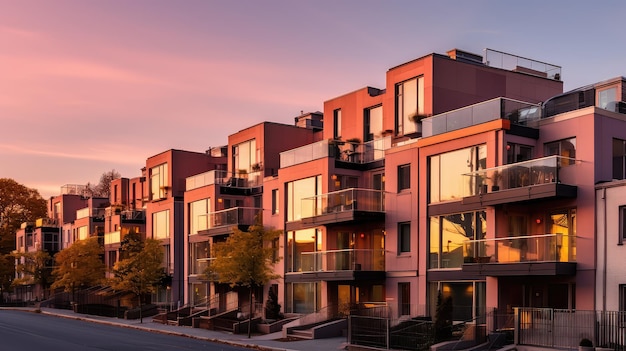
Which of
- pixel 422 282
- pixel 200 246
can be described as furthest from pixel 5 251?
pixel 422 282

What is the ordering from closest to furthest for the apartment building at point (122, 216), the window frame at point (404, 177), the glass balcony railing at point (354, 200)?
the window frame at point (404, 177), the glass balcony railing at point (354, 200), the apartment building at point (122, 216)

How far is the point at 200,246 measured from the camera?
5672 centimetres

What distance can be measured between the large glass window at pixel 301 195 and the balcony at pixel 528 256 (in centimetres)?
1306

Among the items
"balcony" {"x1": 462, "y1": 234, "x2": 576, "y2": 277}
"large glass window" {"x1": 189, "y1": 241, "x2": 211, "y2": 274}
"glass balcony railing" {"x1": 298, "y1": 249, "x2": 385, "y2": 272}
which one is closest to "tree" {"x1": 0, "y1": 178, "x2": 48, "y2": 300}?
"large glass window" {"x1": 189, "y1": 241, "x2": 211, "y2": 274}

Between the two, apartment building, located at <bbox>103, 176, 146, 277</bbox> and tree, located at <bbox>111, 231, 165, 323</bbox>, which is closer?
tree, located at <bbox>111, 231, 165, 323</bbox>

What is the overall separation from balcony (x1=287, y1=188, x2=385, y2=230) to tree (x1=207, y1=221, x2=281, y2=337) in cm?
419

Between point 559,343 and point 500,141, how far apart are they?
8613 mm

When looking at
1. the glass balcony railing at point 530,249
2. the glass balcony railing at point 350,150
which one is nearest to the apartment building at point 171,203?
the glass balcony railing at point 350,150

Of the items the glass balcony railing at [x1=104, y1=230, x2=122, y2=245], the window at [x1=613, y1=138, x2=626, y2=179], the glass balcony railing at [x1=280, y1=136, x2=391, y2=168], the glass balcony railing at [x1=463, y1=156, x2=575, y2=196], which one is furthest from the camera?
the glass balcony railing at [x1=104, y1=230, x2=122, y2=245]

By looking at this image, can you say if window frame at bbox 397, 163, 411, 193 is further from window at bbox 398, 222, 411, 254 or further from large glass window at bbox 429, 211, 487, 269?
large glass window at bbox 429, 211, 487, 269

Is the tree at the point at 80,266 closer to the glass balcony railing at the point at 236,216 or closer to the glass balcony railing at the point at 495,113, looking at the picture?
the glass balcony railing at the point at 236,216

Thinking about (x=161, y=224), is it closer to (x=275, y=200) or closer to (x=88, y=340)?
(x=275, y=200)

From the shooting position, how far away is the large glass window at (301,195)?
41.9 metres

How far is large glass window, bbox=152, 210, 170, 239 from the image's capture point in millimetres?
61719
